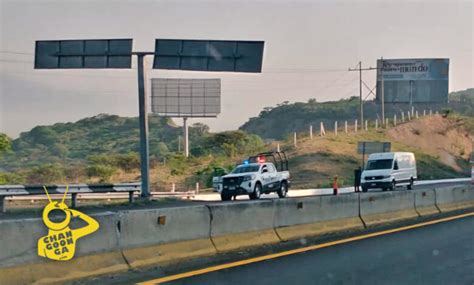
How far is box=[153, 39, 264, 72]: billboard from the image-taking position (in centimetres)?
2730

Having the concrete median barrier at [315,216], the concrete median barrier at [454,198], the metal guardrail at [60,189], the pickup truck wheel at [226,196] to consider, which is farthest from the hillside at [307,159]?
the concrete median barrier at [315,216]

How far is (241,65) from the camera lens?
2744 centimetres

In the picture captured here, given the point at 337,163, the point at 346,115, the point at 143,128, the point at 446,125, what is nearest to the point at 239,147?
the point at 337,163

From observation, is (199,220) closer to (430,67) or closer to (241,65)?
(241,65)

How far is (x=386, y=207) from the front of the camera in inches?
730

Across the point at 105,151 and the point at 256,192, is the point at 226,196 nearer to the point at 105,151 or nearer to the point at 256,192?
the point at 256,192

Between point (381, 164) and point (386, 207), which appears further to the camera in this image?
point (381, 164)

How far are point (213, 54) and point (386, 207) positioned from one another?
1124 centimetres

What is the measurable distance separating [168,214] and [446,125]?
88.8 m

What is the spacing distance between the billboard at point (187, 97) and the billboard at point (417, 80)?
1915 centimetres

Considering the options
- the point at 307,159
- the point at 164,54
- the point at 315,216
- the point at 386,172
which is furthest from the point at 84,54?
the point at 307,159

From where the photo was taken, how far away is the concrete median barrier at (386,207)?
17375 millimetres

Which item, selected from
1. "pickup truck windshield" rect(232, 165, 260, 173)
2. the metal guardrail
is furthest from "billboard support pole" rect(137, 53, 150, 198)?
"pickup truck windshield" rect(232, 165, 260, 173)

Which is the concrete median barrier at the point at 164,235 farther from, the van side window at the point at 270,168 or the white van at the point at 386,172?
the white van at the point at 386,172
